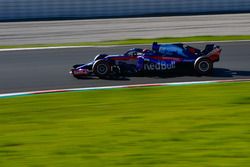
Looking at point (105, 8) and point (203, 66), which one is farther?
point (105, 8)

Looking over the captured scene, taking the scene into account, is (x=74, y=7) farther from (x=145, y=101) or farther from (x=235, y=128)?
(x=235, y=128)

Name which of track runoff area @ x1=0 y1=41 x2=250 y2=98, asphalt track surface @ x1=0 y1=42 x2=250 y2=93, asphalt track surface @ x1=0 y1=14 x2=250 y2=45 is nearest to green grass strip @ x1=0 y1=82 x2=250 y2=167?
track runoff area @ x1=0 y1=41 x2=250 y2=98

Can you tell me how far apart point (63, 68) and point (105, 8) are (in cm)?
1421

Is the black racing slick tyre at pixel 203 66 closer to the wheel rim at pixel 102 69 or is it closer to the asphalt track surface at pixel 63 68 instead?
the asphalt track surface at pixel 63 68

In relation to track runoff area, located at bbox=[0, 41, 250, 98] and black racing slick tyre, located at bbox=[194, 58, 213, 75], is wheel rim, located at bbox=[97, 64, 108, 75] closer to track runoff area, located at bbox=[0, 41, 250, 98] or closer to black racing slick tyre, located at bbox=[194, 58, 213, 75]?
track runoff area, located at bbox=[0, 41, 250, 98]

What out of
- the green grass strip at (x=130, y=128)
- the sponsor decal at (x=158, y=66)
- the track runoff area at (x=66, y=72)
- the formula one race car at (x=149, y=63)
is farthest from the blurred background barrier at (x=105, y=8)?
the green grass strip at (x=130, y=128)

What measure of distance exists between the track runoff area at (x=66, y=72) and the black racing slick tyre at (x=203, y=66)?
18cm

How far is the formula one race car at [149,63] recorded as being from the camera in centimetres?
1503

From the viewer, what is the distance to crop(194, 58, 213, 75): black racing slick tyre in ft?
49.5

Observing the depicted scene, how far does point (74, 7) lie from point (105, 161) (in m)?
23.0

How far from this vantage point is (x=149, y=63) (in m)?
15.1

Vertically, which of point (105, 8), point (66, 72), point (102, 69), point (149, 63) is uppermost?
point (105, 8)

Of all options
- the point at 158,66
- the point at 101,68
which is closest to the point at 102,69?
the point at 101,68

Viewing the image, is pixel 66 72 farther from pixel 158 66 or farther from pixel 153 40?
pixel 153 40
